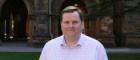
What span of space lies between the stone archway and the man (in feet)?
107

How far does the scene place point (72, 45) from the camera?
3.92 meters

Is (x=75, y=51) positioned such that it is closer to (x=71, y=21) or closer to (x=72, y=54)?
(x=72, y=54)

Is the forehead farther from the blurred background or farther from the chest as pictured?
the blurred background

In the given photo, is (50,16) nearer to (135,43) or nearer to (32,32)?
(32,32)

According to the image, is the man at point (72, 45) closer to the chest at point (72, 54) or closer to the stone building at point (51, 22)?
the chest at point (72, 54)

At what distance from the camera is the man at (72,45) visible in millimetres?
3887

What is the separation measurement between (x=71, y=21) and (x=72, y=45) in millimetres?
203

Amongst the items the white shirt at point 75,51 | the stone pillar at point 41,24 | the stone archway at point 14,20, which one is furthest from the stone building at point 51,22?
the white shirt at point 75,51

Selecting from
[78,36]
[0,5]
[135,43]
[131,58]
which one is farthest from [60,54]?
[0,5]

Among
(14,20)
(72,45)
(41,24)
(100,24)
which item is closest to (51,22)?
(41,24)

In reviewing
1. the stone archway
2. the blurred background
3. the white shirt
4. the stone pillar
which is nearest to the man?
the white shirt

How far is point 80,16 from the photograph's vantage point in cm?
395

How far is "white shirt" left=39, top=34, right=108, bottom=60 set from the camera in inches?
153

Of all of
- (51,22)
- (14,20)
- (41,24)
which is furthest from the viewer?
(14,20)
